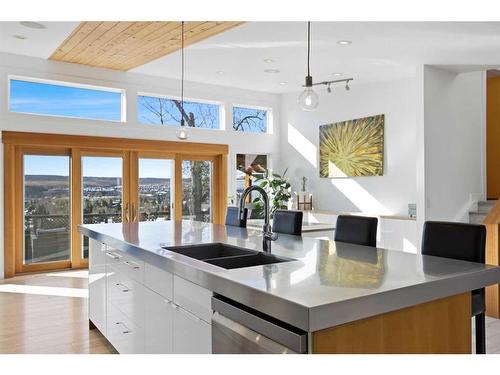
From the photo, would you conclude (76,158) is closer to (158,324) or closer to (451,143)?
(158,324)

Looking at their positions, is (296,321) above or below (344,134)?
below

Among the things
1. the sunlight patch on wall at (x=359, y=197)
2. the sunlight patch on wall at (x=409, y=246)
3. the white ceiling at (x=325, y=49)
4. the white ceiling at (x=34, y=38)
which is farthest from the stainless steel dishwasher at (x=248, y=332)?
the sunlight patch on wall at (x=359, y=197)

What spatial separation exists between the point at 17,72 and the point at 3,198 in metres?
1.69

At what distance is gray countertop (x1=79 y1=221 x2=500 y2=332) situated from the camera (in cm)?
143

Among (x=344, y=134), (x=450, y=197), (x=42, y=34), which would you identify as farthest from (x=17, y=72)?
(x=450, y=197)

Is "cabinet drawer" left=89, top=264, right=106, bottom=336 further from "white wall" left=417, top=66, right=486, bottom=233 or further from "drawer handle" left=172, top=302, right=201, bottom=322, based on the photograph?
"white wall" left=417, top=66, right=486, bottom=233

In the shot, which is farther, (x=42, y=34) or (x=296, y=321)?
(x=42, y=34)

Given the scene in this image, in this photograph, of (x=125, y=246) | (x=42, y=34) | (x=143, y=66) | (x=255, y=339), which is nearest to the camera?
(x=255, y=339)

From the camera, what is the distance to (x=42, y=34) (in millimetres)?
4953

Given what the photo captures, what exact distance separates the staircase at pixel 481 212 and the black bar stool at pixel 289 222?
12.0ft

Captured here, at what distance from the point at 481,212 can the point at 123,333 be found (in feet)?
17.1

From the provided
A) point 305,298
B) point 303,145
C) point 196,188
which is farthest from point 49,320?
point 303,145

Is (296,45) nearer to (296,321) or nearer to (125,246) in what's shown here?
(125,246)

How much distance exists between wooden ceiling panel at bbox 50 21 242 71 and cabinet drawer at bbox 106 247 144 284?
8.19 ft
